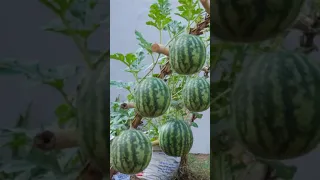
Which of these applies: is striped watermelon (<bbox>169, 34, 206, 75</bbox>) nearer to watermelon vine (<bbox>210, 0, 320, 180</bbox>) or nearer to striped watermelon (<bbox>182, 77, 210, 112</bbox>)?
striped watermelon (<bbox>182, 77, 210, 112</bbox>)

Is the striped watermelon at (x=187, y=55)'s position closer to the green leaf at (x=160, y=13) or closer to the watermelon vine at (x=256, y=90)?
the green leaf at (x=160, y=13)

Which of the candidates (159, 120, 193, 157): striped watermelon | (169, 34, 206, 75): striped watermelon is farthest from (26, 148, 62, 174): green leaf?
(159, 120, 193, 157): striped watermelon

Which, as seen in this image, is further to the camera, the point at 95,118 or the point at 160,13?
the point at 160,13

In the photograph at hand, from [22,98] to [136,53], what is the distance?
1067 mm

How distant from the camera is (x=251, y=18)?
364mm

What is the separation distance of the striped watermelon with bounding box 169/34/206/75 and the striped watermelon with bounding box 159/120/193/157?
9.1 inches

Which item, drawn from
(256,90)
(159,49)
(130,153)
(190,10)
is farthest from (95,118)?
(190,10)

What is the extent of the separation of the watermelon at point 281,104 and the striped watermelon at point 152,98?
84cm

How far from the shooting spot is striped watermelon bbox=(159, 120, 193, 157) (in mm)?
1367

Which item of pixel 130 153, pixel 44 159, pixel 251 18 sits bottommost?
pixel 130 153

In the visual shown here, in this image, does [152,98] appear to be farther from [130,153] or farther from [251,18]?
[251,18]

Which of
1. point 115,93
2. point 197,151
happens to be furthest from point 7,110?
point 197,151

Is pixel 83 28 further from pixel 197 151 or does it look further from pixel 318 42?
pixel 197 151

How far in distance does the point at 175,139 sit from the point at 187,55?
0.31 meters
